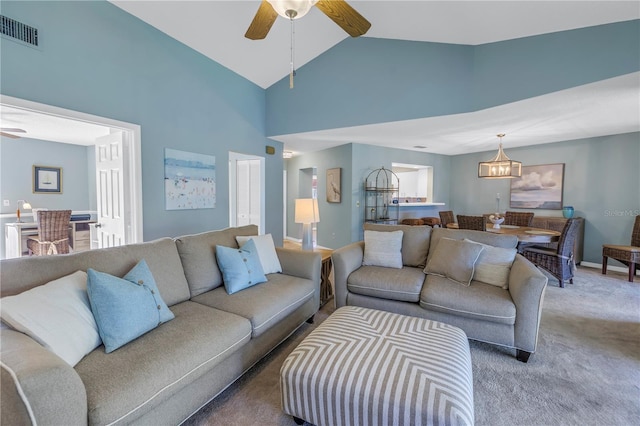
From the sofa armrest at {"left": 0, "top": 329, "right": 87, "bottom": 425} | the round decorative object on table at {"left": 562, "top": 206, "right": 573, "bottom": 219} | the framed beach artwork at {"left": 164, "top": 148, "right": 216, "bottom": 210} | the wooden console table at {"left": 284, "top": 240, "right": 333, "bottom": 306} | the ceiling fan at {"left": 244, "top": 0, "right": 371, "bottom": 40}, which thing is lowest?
the wooden console table at {"left": 284, "top": 240, "right": 333, "bottom": 306}

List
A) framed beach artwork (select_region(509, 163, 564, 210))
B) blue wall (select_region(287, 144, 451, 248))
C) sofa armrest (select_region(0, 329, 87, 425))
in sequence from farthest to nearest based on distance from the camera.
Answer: blue wall (select_region(287, 144, 451, 248)) → framed beach artwork (select_region(509, 163, 564, 210)) → sofa armrest (select_region(0, 329, 87, 425))

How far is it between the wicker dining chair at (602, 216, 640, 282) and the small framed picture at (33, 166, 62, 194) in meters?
10.2

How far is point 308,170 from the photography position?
7.14 m

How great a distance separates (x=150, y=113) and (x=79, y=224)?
3485 millimetres

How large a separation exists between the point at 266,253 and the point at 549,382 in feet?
7.56

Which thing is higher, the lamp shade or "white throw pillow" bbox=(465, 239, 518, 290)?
the lamp shade

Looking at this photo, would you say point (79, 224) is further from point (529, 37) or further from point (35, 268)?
point (529, 37)

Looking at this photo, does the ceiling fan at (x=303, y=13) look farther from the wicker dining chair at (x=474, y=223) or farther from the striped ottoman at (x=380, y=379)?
the wicker dining chair at (x=474, y=223)

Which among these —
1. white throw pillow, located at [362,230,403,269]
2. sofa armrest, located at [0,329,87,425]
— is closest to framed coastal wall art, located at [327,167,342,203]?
white throw pillow, located at [362,230,403,269]

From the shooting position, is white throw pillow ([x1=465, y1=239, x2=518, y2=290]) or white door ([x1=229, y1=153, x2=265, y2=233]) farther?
white door ([x1=229, y1=153, x2=265, y2=233])

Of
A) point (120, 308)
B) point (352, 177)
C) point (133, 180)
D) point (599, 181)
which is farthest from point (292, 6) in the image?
point (599, 181)

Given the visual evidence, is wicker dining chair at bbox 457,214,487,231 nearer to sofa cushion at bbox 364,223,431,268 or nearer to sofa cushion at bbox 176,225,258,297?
sofa cushion at bbox 364,223,431,268

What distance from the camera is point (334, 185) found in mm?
5855

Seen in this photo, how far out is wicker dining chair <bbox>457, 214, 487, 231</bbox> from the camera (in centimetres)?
391
